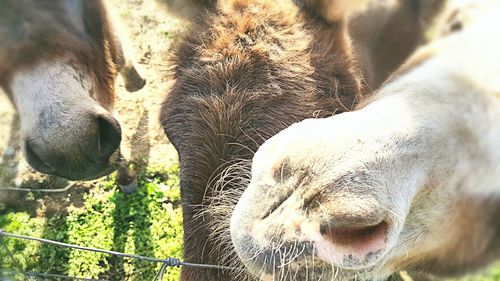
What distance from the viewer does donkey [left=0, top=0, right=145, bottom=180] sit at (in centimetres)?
221

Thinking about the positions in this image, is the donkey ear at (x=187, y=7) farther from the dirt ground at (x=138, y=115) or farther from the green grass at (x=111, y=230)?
the green grass at (x=111, y=230)

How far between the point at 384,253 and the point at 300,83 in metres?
0.85

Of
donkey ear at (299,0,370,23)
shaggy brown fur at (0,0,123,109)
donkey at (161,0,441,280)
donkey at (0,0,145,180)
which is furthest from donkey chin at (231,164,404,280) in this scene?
shaggy brown fur at (0,0,123,109)

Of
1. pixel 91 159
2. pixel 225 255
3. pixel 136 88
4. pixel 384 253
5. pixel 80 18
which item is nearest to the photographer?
pixel 384 253

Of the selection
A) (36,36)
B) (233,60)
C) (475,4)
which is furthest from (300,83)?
(36,36)

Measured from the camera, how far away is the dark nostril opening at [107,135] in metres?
2.37

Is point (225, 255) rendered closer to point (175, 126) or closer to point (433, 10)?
point (175, 126)

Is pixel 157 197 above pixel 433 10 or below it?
below

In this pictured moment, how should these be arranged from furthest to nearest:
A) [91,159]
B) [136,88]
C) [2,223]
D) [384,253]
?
[136,88] → [2,223] → [91,159] → [384,253]

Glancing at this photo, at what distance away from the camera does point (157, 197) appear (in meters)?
3.86

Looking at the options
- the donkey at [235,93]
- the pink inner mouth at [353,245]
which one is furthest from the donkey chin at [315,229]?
the donkey at [235,93]

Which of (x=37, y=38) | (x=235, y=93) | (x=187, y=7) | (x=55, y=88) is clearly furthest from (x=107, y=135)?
(x=235, y=93)

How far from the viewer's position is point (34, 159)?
2.30 m

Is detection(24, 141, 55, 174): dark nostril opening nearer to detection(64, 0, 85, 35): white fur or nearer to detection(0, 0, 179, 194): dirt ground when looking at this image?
detection(64, 0, 85, 35): white fur
